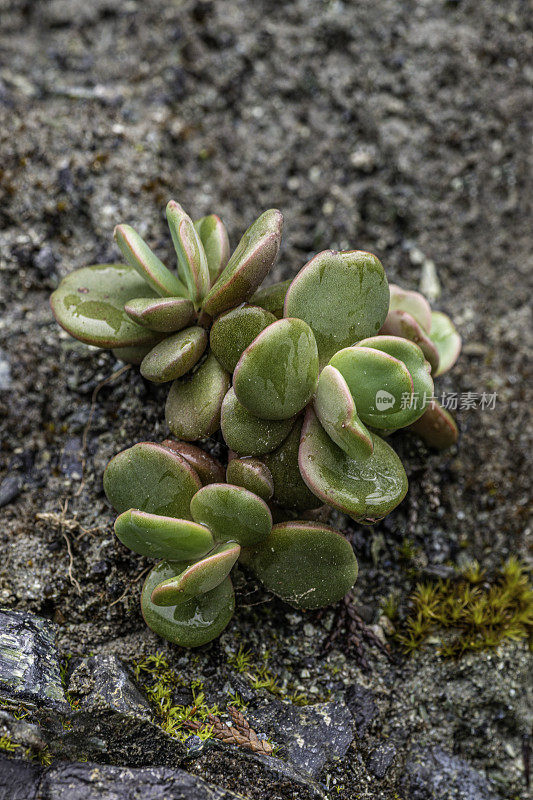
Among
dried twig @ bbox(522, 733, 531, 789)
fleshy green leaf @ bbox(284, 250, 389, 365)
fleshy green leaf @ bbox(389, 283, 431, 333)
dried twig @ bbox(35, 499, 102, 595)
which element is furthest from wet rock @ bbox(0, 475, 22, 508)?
dried twig @ bbox(522, 733, 531, 789)

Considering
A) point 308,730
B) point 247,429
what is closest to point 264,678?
point 308,730

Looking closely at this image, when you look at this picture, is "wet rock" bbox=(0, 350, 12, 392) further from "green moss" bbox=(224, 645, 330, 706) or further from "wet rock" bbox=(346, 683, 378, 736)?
"wet rock" bbox=(346, 683, 378, 736)

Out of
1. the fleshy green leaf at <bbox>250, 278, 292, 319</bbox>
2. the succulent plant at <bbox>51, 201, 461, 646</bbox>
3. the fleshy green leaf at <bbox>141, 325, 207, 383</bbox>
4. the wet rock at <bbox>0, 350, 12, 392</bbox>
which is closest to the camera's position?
the succulent plant at <bbox>51, 201, 461, 646</bbox>

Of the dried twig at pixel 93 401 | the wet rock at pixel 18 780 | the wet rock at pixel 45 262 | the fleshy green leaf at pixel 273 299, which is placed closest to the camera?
the wet rock at pixel 18 780

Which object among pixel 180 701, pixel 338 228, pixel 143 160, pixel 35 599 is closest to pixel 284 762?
pixel 180 701

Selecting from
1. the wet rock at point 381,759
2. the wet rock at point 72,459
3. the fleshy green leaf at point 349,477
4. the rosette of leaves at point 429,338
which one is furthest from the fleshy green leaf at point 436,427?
the wet rock at point 72,459

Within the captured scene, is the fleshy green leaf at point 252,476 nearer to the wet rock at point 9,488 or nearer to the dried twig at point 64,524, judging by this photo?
the dried twig at point 64,524

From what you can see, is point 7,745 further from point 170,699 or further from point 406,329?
point 406,329
